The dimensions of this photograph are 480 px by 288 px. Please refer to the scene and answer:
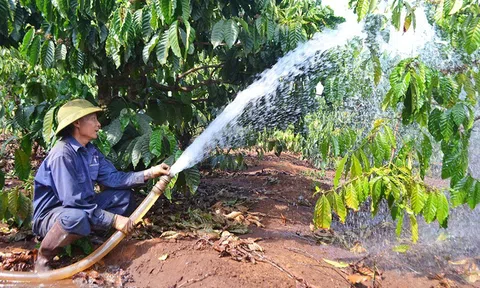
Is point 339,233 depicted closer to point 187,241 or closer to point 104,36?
point 187,241

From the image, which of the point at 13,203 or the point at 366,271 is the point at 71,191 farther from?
the point at 366,271

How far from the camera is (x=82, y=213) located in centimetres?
258

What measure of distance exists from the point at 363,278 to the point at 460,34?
63.2 inches

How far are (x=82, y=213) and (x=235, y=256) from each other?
940 millimetres

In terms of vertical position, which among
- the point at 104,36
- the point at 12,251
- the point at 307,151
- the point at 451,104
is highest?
the point at 104,36

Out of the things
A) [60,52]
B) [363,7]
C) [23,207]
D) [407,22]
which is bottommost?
[23,207]

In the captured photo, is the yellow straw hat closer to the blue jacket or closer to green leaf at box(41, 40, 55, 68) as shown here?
the blue jacket

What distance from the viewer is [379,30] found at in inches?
149

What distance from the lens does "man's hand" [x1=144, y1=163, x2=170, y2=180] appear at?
2.84 metres

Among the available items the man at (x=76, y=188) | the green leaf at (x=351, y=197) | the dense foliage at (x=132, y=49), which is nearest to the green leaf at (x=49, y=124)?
the dense foliage at (x=132, y=49)

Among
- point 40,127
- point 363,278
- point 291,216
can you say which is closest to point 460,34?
point 363,278

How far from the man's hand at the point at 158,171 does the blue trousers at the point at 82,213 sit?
0.82 feet

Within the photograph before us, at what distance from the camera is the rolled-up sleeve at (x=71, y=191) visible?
8.43 ft

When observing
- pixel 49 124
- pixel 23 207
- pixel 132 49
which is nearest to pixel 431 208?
pixel 132 49
